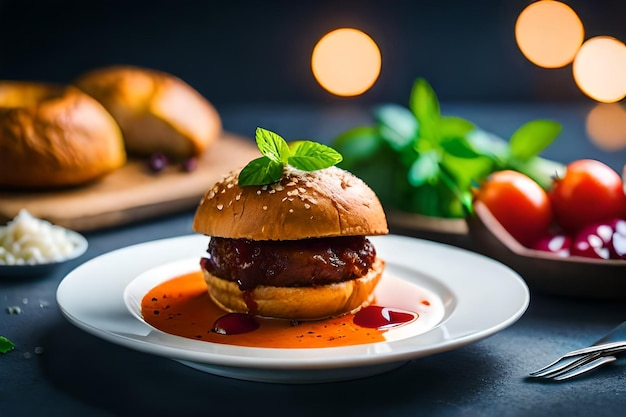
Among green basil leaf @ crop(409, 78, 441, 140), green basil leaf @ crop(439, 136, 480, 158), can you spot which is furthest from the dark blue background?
green basil leaf @ crop(439, 136, 480, 158)

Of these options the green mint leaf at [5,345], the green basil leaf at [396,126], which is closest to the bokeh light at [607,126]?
the green basil leaf at [396,126]

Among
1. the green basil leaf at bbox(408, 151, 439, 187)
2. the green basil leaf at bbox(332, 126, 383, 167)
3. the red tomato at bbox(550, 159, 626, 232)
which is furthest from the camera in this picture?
the green basil leaf at bbox(332, 126, 383, 167)

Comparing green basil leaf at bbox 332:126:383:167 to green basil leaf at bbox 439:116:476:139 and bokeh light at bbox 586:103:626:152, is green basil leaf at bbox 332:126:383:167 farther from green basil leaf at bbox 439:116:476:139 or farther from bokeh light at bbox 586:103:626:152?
bokeh light at bbox 586:103:626:152

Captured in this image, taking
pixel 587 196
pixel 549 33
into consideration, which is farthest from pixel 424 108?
pixel 549 33

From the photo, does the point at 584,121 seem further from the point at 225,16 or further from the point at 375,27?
the point at 225,16

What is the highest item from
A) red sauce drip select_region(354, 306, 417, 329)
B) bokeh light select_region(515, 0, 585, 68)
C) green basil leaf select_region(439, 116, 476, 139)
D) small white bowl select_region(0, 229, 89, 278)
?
bokeh light select_region(515, 0, 585, 68)

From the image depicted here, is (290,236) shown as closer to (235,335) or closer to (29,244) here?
(235,335)
